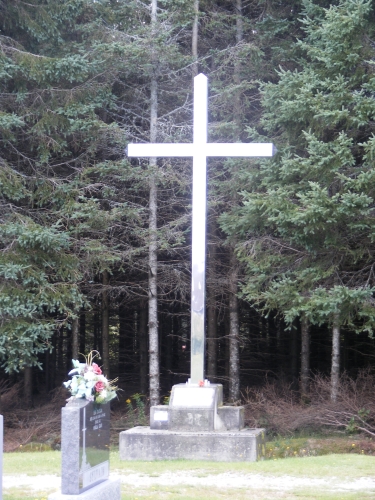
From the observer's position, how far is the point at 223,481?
8273 mm

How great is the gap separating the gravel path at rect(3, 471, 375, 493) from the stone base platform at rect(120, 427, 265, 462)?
1.06 metres

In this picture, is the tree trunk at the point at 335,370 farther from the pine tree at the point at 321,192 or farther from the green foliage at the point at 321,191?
the green foliage at the point at 321,191

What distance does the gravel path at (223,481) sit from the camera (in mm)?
7848

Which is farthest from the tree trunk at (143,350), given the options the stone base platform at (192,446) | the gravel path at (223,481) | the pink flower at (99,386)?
the pink flower at (99,386)

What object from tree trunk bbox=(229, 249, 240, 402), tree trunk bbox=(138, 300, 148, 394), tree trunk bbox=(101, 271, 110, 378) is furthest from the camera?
tree trunk bbox=(138, 300, 148, 394)

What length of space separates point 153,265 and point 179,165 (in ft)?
8.56

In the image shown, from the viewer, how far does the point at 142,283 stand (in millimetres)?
18094

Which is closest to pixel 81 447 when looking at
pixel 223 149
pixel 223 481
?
pixel 223 481

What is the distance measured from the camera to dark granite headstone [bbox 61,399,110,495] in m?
5.80

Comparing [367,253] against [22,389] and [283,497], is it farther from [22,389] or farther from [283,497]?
[22,389]

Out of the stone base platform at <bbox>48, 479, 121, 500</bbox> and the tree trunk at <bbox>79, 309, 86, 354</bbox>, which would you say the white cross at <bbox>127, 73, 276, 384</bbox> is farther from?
the tree trunk at <bbox>79, 309, 86, 354</bbox>

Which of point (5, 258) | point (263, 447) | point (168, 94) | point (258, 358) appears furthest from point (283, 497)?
point (258, 358)

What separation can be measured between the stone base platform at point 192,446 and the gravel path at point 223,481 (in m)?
1.06

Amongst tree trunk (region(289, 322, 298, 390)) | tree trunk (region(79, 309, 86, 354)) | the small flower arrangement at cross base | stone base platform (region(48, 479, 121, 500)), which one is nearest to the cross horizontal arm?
the small flower arrangement at cross base
